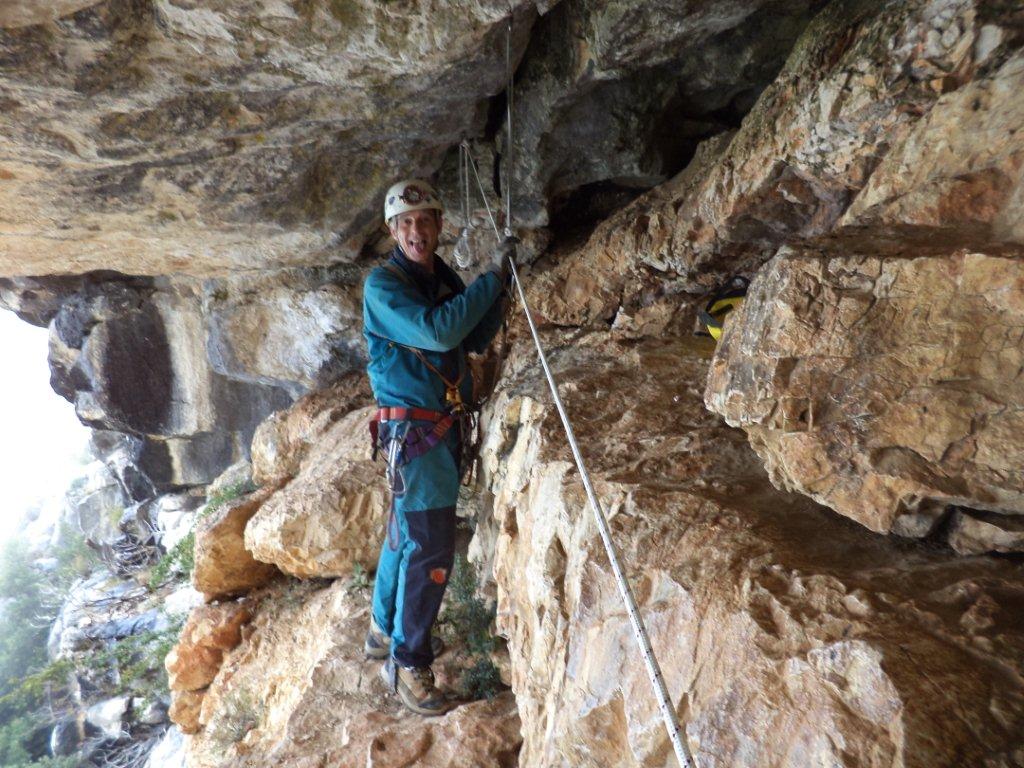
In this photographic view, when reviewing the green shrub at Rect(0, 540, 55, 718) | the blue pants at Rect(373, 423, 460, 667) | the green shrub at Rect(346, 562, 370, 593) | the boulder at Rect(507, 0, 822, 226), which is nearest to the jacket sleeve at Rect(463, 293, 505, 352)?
the blue pants at Rect(373, 423, 460, 667)

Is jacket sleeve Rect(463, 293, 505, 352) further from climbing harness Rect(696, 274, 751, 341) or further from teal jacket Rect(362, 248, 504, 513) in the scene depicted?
climbing harness Rect(696, 274, 751, 341)

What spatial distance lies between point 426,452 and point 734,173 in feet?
8.06

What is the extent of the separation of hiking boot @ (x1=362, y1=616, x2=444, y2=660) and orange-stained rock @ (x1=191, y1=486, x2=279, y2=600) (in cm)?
262

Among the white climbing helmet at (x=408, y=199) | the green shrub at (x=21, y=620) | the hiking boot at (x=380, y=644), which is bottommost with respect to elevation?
the green shrub at (x=21, y=620)

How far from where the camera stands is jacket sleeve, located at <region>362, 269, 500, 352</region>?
3.26 meters

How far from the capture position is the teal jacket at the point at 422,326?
3287 mm

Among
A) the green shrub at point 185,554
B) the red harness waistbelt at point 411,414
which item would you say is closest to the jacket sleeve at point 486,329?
the red harness waistbelt at point 411,414

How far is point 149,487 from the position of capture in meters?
11.9

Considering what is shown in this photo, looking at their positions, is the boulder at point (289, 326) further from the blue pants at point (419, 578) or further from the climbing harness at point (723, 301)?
the climbing harness at point (723, 301)

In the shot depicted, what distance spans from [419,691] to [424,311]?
217 centimetres

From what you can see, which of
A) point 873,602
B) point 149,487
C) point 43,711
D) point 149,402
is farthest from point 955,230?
point 43,711

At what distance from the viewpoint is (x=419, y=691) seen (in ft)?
11.2

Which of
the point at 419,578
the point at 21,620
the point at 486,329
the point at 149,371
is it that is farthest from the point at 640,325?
the point at 21,620

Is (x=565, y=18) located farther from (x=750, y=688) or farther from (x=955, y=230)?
(x=750, y=688)
